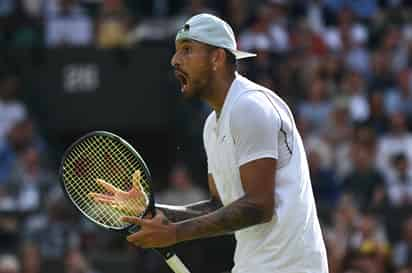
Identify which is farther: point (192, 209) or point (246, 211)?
point (192, 209)

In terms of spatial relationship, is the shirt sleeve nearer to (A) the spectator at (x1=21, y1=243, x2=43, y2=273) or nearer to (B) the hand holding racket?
(B) the hand holding racket

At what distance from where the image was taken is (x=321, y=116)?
14445 mm

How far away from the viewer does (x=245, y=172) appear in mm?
6117

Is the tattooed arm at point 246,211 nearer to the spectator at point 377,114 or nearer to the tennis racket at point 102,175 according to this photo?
the tennis racket at point 102,175

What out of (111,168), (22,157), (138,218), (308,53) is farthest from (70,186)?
(308,53)

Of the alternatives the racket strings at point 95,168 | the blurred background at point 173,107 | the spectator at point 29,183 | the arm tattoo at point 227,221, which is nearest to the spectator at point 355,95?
the blurred background at point 173,107

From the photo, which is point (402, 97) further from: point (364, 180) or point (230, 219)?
point (230, 219)

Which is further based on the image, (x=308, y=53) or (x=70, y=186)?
(x=308, y=53)

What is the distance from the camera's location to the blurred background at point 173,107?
13.2 m

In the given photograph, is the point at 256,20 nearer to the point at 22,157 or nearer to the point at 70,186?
the point at 22,157

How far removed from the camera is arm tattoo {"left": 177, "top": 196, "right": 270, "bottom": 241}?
19.8 feet

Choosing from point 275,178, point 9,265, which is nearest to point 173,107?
point 9,265

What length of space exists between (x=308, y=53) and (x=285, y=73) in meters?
0.57

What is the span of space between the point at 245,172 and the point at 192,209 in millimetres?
750
